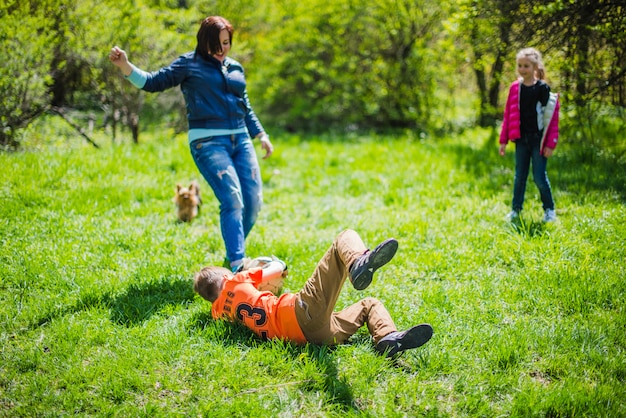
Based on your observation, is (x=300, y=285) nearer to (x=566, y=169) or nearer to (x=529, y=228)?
(x=529, y=228)

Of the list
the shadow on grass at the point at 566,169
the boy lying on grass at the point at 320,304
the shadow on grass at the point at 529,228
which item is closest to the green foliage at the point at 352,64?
the shadow on grass at the point at 566,169

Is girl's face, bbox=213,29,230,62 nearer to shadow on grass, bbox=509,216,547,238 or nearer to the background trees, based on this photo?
shadow on grass, bbox=509,216,547,238

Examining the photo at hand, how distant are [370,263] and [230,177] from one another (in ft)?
5.97

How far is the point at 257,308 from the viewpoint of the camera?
346cm

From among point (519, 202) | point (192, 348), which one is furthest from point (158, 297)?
point (519, 202)

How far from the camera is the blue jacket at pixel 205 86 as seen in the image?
422 centimetres

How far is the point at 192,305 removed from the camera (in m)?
4.04

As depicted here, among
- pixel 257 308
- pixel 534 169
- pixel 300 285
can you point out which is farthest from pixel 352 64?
pixel 257 308

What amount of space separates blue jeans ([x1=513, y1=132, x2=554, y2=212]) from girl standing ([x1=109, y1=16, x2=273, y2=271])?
9.85 feet

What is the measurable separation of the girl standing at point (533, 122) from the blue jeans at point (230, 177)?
9.28ft

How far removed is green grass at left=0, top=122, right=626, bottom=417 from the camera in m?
3.01

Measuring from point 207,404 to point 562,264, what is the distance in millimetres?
3160

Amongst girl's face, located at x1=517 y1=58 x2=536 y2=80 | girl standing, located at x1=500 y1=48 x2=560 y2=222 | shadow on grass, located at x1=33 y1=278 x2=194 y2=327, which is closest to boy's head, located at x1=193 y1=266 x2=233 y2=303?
shadow on grass, located at x1=33 y1=278 x2=194 y2=327

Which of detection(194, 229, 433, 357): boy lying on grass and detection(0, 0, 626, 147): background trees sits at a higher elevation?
detection(0, 0, 626, 147): background trees
